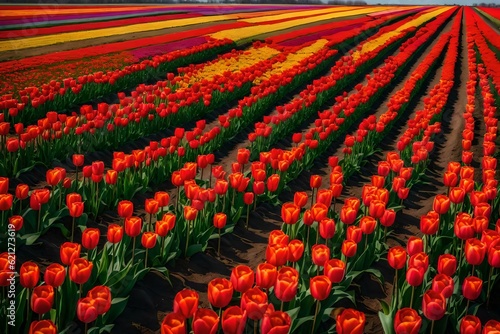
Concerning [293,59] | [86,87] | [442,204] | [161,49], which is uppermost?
[442,204]

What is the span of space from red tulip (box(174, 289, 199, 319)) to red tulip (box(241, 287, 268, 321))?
0.26 metres

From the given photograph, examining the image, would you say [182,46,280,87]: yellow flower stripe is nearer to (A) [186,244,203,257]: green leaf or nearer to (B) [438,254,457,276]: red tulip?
(A) [186,244,203,257]: green leaf

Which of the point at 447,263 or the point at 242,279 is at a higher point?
the point at 242,279

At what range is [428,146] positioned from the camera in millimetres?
7461

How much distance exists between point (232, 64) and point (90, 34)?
35.0ft

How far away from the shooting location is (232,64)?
59.7ft

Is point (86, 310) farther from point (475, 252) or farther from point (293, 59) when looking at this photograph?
point (293, 59)

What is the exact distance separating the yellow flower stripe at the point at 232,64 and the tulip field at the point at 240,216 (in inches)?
49.0

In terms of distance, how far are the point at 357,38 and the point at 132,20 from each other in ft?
49.6

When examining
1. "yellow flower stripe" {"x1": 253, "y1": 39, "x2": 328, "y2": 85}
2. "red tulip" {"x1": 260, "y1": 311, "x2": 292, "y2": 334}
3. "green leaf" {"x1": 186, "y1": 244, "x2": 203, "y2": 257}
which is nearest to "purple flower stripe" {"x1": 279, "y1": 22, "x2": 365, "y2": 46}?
"yellow flower stripe" {"x1": 253, "y1": 39, "x2": 328, "y2": 85}

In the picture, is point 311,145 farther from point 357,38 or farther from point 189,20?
point 189,20

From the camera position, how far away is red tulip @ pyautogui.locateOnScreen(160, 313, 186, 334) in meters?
2.33

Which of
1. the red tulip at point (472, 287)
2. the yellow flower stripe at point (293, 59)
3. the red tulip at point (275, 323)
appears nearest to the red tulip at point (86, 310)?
the red tulip at point (275, 323)

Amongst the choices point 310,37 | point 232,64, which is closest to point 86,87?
point 232,64
